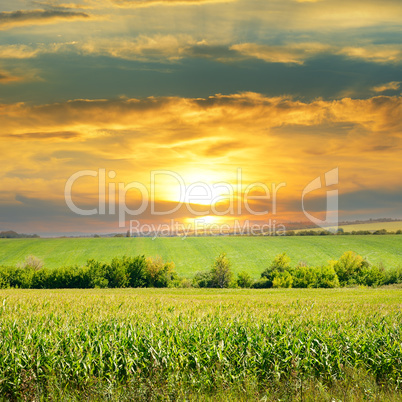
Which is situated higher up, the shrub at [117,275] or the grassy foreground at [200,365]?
the grassy foreground at [200,365]

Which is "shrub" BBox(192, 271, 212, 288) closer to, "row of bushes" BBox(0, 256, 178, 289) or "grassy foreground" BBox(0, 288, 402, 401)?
"row of bushes" BBox(0, 256, 178, 289)

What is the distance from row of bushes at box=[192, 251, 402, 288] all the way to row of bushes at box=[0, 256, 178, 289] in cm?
664

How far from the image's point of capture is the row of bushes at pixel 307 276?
60.6 meters

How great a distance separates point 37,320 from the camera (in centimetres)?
1470

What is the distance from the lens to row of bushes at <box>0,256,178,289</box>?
60.2m

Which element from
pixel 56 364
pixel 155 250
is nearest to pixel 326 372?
pixel 56 364

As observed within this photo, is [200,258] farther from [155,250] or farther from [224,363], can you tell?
[224,363]

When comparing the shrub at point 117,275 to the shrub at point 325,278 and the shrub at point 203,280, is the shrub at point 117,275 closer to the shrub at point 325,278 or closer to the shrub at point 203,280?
the shrub at point 203,280

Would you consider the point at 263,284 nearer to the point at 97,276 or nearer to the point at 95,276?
the point at 97,276

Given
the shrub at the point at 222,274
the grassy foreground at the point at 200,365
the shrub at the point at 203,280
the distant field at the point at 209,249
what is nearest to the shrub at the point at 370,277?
the shrub at the point at 222,274

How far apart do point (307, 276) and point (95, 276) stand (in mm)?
31522

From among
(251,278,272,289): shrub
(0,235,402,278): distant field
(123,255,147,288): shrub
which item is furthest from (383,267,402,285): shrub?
(123,255,147,288): shrub

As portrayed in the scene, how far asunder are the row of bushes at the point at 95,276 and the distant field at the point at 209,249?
28.0 m

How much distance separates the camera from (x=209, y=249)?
115312mm
